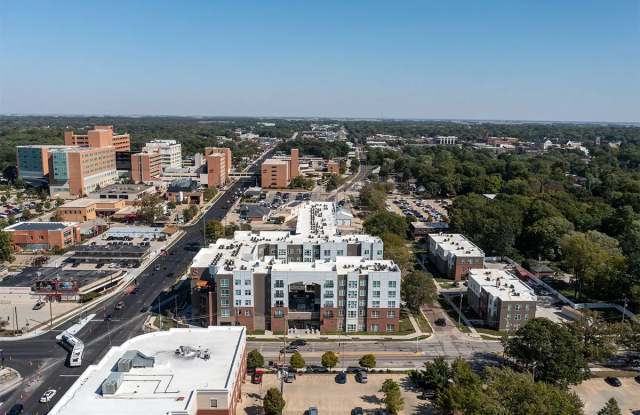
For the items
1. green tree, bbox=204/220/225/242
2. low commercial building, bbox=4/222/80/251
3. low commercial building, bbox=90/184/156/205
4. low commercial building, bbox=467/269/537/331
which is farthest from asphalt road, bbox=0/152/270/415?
low commercial building, bbox=90/184/156/205

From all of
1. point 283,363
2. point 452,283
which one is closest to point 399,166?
point 452,283

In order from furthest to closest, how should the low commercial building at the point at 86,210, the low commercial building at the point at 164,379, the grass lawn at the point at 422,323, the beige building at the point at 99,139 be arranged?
the beige building at the point at 99,139, the low commercial building at the point at 86,210, the grass lawn at the point at 422,323, the low commercial building at the point at 164,379

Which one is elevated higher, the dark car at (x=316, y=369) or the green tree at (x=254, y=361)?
the green tree at (x=254, y=361)

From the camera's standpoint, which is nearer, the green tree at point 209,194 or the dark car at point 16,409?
the dark car at point 16,409

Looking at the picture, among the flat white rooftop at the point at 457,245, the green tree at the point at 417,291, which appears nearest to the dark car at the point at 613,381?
the green tree at the point at 417,291

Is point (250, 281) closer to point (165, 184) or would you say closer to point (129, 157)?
point (165, 184)

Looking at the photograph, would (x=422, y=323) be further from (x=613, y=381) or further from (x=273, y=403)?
(x=273, y=403)

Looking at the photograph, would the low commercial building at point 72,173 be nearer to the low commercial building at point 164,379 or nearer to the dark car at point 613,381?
the low commercial building at point 164,379
